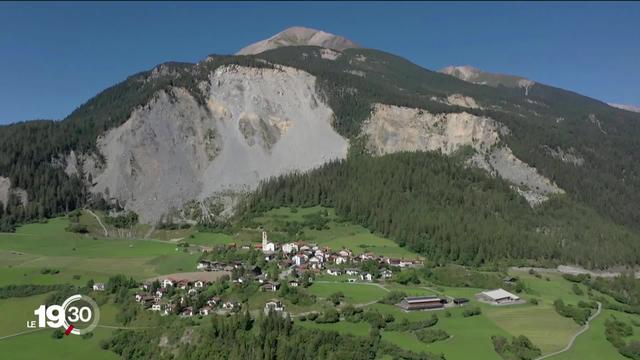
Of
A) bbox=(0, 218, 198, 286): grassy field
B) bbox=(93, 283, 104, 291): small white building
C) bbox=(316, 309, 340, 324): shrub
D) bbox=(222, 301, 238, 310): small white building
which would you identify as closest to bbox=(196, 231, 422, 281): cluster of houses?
bbox=(0, 218, 198, 286): grassy field

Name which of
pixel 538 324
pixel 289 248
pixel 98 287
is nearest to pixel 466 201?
pixel 289 248

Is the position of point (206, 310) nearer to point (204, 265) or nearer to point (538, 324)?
point (204, 265)

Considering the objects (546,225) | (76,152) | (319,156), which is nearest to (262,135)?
(319,156)

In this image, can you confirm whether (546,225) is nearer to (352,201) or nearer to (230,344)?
(352,201)

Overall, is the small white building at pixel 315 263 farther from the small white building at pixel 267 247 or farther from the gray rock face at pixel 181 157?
the gray rock face at pixel 181 157

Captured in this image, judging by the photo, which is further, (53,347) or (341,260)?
(341,260)

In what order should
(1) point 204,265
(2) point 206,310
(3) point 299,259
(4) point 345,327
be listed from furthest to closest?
(3) point 299,259 → (1) point 204,265 → (2) point 206,310 → (4) point 345,327

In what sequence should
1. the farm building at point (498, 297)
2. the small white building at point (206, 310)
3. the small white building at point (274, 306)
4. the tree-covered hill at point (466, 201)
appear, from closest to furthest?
the small white building at point (274, 306) < the small white building at point (206, 310) < the farm building at point (498, 297) < the tree-covered hill at point (466, 201)

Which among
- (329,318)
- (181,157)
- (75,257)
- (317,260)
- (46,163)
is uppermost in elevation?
(181,157)

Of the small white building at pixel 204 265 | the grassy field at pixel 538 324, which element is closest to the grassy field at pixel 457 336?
the grassy field at pixel 538 324
